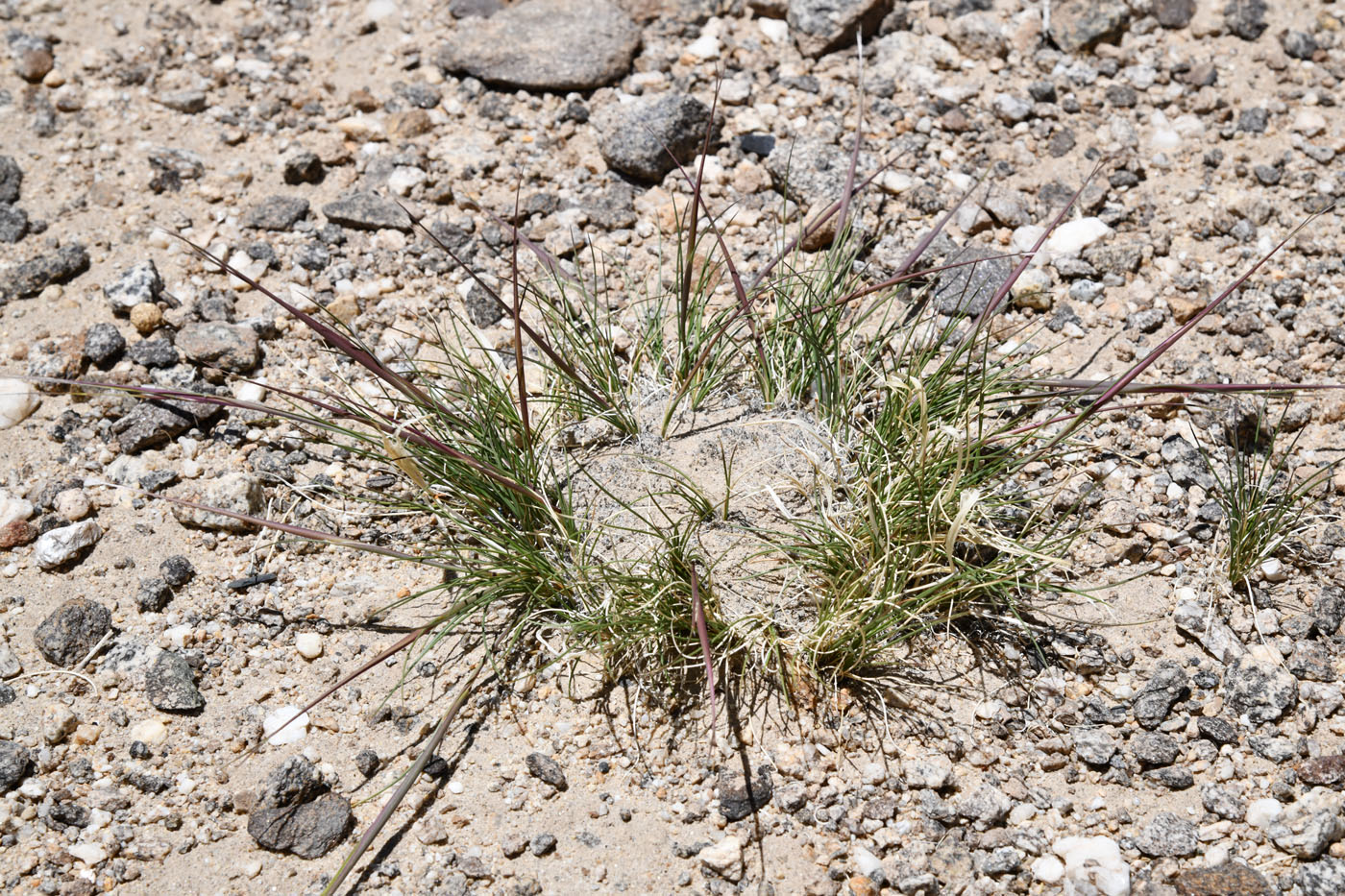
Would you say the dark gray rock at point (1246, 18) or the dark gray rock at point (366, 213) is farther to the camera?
the dark gray rock at point (1246, 18)

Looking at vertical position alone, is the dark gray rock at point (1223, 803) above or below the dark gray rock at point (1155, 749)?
below

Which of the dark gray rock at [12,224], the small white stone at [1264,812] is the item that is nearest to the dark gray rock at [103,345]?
the dark gray rock at [12,224]

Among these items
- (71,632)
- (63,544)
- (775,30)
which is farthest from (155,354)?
(775,30)

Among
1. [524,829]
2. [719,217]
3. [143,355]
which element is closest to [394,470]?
[143,355]

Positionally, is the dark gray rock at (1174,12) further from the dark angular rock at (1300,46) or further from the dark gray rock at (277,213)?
the dark gray rock at (277,213)

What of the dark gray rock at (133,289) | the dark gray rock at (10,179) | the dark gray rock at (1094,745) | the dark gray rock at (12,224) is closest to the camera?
the dark gray rock at (1094,745)

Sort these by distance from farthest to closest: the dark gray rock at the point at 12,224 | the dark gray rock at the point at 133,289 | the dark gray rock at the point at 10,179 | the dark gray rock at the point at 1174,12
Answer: the dark gray rock at the point at 1174,12, the dark gray rock at the point at 10,179, the dark gray rock at the point at 12,224, the dark gray rock at the point at 133,289

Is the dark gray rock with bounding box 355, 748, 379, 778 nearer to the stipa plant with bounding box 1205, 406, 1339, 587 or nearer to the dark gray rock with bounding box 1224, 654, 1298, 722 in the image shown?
the dark gray rock with bounding box 1224, 654, 1298, 722
